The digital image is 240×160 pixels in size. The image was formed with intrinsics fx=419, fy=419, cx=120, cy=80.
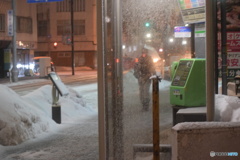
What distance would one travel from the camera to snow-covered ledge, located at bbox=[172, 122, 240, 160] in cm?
524

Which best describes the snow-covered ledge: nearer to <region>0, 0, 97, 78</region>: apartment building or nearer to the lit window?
<region>0, 0, 97, 78</region>: apartment building

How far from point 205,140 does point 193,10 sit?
17.2 feet

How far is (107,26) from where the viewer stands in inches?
256

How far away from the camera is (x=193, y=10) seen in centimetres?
988

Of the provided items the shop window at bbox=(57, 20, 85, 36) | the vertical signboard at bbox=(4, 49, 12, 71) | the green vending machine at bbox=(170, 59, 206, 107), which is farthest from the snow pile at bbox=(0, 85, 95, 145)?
the shop window at bbox=(57, 20, 85, 36)

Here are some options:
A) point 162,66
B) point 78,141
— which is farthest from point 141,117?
point 162,66

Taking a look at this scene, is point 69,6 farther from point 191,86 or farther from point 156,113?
point 156,113

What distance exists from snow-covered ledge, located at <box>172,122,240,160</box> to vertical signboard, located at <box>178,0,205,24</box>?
16.4 ft

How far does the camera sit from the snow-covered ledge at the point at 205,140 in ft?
17.2

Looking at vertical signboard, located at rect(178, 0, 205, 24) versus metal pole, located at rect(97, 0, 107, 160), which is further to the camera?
vertical signboard, located at rect(178, 0, 205, 24)

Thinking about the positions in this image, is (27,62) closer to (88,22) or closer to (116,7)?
(88,22)

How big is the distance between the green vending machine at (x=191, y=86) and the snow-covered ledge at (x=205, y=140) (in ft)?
10.5

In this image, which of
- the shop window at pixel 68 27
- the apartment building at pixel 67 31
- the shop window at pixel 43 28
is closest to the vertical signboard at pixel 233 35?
the apartment building at pixel 67 31

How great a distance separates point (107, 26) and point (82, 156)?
98.4 inches
